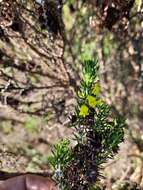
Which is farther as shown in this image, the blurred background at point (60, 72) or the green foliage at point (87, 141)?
the blurred background at point (60, 72)

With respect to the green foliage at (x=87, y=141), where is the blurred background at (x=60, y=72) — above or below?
above

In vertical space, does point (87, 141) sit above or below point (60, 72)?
below

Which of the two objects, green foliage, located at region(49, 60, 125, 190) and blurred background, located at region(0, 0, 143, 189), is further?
blurred background, located at region(0, 0, 143, 189)

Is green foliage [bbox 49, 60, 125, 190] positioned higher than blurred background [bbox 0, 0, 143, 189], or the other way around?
blurred background [bbox 0, 0, 143, 189]

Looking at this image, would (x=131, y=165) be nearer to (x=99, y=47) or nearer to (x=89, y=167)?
(x=99, y=47)

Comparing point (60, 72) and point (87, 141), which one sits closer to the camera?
point (87, 141)
